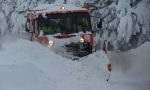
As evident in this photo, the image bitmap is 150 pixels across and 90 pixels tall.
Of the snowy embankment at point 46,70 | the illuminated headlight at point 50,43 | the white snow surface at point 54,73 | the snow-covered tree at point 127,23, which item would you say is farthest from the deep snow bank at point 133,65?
the snow-covered tree at point 127,23

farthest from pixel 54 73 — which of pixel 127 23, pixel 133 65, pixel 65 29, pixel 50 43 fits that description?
pixel 127 23

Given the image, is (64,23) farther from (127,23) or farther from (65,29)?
(127,23)

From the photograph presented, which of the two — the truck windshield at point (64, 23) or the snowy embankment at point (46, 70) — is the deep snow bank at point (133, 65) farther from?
the truck windshield at point (64, 23)

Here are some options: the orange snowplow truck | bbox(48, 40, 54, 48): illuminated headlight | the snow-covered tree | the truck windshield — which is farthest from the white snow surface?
the snow-covered tree

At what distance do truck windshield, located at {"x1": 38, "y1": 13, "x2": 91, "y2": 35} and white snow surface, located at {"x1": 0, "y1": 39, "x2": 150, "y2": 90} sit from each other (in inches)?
28.3

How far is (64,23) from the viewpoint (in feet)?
46.3

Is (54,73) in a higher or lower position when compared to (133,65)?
higher

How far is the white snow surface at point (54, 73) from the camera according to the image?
10.5 metres

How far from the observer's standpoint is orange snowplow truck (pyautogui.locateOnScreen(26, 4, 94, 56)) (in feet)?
45.3

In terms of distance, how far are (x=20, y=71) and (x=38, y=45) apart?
2727 millimetres

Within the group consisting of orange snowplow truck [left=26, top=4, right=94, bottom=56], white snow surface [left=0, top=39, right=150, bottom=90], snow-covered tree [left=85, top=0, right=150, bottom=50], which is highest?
orange snowplow truck [left=26, top=4, right=94, bottom=56]

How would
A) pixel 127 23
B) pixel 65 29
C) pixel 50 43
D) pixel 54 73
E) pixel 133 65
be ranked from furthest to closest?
1. pixel 127 23
2. pixel 133 65
3. pixel 65 29
4. pixel 50 43
5. pixel 54 73

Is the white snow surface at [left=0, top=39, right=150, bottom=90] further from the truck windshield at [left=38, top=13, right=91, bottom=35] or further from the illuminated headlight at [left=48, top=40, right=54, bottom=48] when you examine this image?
the truck windshield at [left=38, top=13, right=91, bottom=35]

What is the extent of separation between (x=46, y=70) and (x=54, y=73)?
0.81 feet
